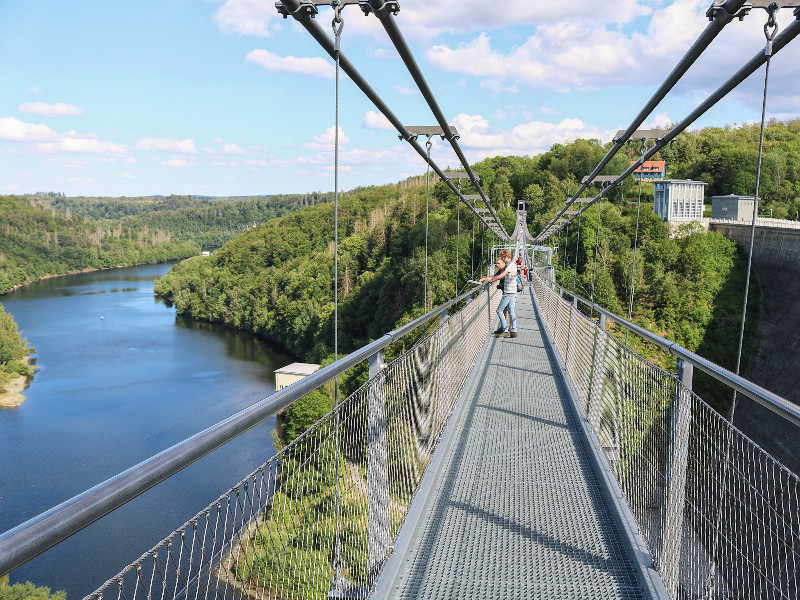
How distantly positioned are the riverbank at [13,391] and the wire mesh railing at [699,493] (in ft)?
120

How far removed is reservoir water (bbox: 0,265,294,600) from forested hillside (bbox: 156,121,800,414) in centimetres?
424

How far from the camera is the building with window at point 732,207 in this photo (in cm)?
3625

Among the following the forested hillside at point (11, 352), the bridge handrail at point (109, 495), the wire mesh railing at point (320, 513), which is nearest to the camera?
the bridge handrail at point (109, 495)

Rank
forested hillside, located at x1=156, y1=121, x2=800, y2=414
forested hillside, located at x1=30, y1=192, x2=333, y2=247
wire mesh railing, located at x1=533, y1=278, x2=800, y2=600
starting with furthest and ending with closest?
forested hillside, located at x1=30, y1=192, x2=333, y2=247 → forested hillside, located at x1=156, y1=121, x2=800, y2=414 → wire mesh railing, located at x1=533, y1=278, x2=800, y2=600

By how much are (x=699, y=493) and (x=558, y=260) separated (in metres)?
37.8

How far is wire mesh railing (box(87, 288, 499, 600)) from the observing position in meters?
1.02

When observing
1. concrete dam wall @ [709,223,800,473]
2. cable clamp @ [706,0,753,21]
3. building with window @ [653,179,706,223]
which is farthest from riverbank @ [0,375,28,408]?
building with window @ [653,179,706,223]

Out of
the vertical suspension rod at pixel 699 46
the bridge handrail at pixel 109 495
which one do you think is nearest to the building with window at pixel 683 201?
the vertical suspension rod at pixel 699 46

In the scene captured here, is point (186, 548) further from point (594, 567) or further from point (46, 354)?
point (46, 354)

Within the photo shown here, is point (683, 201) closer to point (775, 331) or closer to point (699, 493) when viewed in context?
point (775, 331)

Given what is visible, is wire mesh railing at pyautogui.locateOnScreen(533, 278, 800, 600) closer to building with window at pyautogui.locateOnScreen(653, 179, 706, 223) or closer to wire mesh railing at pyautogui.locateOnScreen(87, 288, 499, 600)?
wire mesh railing at pyautogui.locateOnScreen(87, 288, 499, 600)

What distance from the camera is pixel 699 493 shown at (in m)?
1.87

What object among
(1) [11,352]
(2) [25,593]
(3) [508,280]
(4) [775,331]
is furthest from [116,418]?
(4) [775,331]

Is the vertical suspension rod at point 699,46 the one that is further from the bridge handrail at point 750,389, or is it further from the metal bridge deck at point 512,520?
the metal bridge deck at point 512,520
